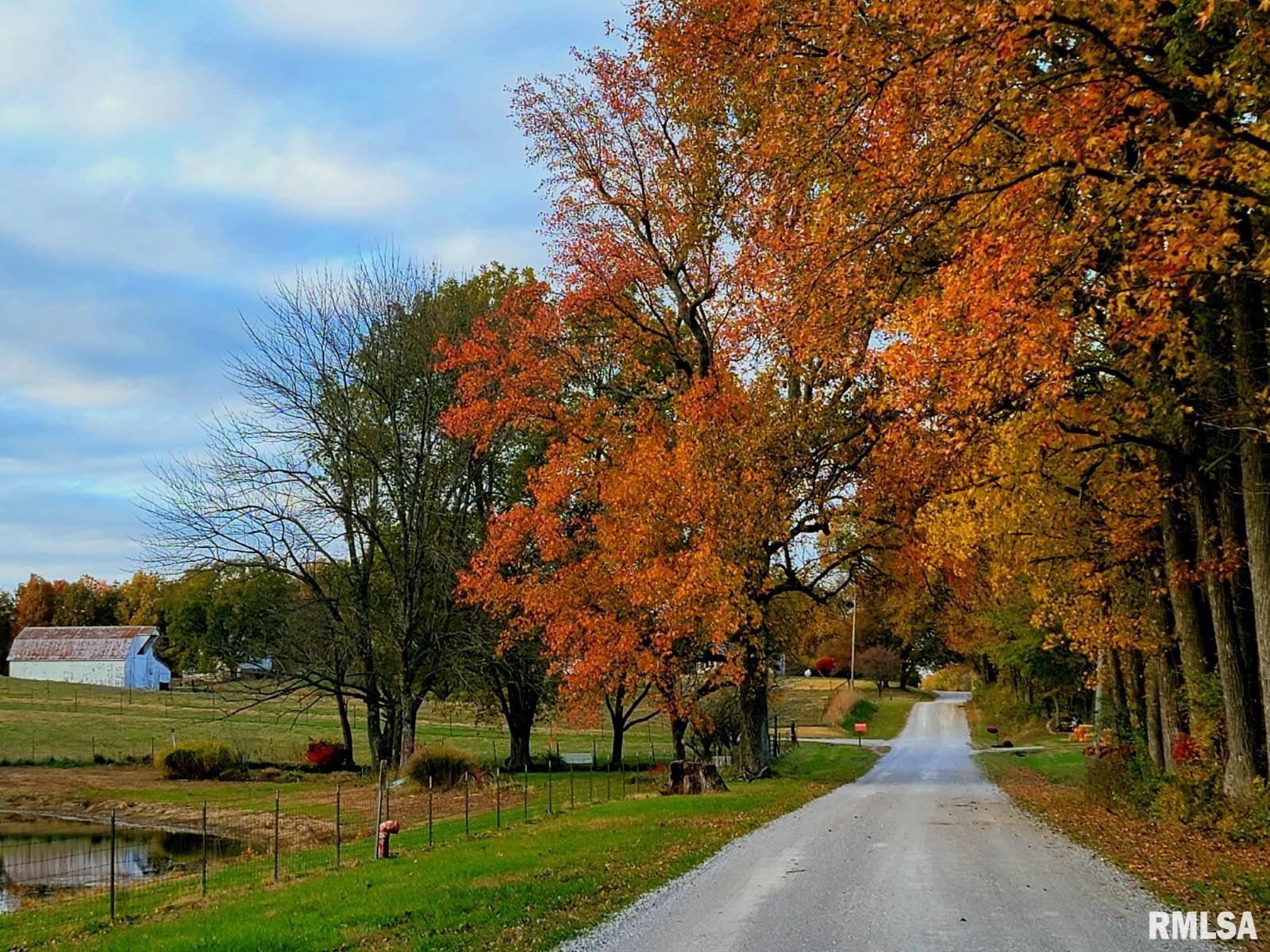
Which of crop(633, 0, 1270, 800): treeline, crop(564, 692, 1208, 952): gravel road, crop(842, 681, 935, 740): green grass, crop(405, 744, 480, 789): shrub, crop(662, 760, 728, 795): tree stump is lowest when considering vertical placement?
crop(842, 681, 935, 740): green grass

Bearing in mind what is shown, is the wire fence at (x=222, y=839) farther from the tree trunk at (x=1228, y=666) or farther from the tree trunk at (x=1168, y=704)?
the tree trunk at (x=1228, y=666)

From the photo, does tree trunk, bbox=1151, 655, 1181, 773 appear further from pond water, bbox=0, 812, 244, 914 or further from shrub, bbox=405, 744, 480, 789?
pond water, bbox=0, 812, 244, 914

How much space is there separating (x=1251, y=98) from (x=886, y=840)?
10259 millimetres

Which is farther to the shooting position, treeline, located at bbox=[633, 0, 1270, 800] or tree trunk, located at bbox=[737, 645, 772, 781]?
tree trunk, located at bbox=[737, 645, 772, 781]

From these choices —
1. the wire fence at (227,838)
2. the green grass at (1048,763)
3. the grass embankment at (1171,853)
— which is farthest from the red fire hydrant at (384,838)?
the green grass at (1048,763)

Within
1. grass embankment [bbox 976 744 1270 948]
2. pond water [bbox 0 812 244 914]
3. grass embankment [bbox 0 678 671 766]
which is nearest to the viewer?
grass embankment [bbox 976 744 1270 948]

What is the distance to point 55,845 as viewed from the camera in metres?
22.3

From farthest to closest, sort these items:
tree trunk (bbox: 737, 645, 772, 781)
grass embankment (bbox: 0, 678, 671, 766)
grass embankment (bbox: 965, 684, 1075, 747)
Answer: grass embankment (bbox: 965, 684, 1075, 747), grass embankment (bbox: 0, 678, 671, 766), tree trunk (bbox: 737, 645, 772, 781)

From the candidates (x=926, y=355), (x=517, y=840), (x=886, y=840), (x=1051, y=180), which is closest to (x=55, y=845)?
(x=517, y=840)

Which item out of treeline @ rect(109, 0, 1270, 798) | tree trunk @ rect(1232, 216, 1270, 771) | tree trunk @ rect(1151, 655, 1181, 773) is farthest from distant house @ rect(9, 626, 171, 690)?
tree trunk @ rect(1232, 216, 1270, 771)

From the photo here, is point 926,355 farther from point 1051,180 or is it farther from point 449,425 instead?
point 449,425

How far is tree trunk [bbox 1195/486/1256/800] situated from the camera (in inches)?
531

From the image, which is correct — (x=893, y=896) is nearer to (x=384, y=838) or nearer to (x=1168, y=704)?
(x=384, y=838)

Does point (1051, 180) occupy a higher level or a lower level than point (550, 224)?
lower
